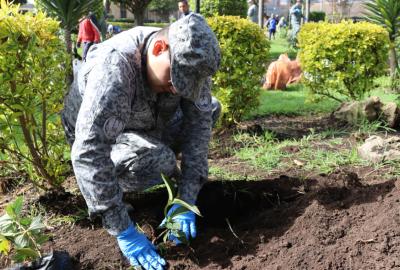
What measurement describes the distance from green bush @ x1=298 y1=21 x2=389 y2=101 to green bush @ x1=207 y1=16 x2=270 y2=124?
71 cm

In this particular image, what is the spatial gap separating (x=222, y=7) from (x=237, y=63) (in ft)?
26.8

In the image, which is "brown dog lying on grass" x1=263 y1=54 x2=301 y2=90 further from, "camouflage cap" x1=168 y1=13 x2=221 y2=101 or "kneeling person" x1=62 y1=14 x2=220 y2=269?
"camouflage cap" x1=168 y1=13 x2=221 y2=101

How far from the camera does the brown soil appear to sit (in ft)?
6.06

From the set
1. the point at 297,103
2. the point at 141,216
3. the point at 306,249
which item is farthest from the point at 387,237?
the point at 297,103

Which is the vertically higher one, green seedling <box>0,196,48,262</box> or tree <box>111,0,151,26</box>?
tree <box>111,0,151,26</box>

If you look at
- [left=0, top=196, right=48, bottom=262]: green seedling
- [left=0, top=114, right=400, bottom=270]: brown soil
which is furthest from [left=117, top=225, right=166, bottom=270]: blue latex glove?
[left=0, top=196, right=48, bottom=262]: green seedling

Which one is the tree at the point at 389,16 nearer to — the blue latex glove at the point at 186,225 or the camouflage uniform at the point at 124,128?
the camouflage uniform at the point at 124,128

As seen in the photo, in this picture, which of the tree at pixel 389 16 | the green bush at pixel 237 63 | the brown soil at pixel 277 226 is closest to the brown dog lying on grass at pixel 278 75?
the tree at pixel 389 16

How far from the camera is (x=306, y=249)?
190cm

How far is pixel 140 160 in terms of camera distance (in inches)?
89.9

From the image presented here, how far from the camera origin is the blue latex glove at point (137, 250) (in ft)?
6.29

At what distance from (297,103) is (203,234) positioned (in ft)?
14.8

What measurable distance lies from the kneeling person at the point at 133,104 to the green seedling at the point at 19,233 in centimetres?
26

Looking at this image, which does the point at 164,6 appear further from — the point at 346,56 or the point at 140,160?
the point at 140,160
